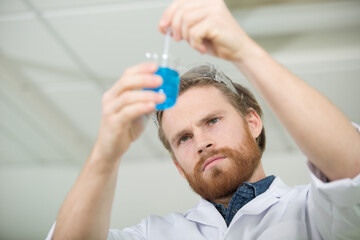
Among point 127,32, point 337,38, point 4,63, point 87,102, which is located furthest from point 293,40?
point 4,63

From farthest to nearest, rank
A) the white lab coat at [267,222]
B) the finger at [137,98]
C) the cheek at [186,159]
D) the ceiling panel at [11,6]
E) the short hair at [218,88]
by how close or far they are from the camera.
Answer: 1. the ceiling panel at [11,6]
2. the short hair at [218,88]
3. the cheek at [186,159]
4. the white lab coat at [267,222]
5. the finger at [137,98]

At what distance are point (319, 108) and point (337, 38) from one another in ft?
7.95

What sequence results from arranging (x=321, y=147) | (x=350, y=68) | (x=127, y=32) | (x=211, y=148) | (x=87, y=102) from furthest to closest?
1. (x=87, y=102)
2. (x=350, y=68)
3. (x=127, y=32)
4. (x=211, y=148)
5. (x=321, y=147)

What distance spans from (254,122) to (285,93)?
752mm

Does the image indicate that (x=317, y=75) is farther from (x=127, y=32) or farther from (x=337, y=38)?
(x=127, y=32)

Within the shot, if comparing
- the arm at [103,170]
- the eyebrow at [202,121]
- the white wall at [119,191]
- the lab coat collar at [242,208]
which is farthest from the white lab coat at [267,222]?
the white wall at [119,191]

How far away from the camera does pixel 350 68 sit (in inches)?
128

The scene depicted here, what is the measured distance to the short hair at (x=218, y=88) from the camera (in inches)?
59.6

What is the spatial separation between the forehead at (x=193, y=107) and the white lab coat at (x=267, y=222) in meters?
0.27

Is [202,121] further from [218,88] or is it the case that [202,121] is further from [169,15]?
[169,15]

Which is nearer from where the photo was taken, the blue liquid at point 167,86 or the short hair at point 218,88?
the blue liquid at point 167,86

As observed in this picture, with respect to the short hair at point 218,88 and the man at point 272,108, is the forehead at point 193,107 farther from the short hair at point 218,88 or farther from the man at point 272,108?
the man at point 272,108

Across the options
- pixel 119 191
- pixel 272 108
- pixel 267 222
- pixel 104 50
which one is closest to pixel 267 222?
pixel 267 222

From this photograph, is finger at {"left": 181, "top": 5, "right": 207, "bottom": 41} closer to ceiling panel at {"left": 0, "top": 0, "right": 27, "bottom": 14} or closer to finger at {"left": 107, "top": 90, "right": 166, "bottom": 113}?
finger at {"left": 107, "top": 90, "right": 166, "bottom": 113}
